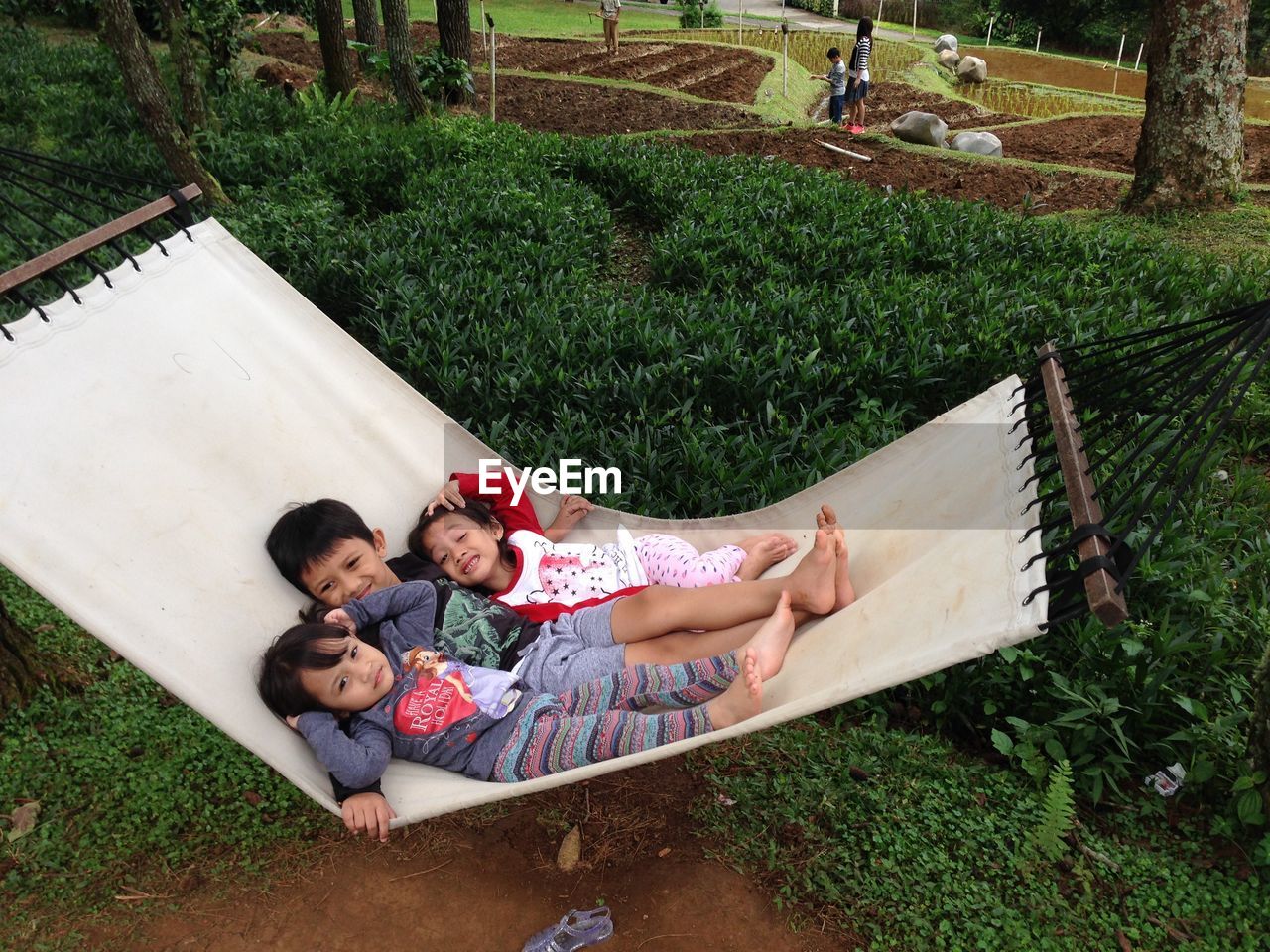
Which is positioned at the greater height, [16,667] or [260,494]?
[260,494]

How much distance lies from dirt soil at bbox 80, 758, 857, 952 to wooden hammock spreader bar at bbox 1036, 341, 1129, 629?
0.84 metres

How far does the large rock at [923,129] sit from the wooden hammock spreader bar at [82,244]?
788cm

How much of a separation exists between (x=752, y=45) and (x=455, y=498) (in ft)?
47.7

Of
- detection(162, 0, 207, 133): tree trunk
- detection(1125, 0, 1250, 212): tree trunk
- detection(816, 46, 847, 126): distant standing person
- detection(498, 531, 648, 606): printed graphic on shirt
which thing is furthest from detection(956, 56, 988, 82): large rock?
detection(498, 531, 648, 606): printed graphic on shirt

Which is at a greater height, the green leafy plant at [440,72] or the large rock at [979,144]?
the green leafy plant at [440,72]

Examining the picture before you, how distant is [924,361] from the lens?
3367 millimetres

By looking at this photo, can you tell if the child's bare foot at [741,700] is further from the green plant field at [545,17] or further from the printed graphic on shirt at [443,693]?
the green plant field at [545,17]

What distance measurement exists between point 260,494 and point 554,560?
690 millimetres

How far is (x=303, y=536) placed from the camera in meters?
2.05

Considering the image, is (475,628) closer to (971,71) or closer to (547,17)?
(971,71)

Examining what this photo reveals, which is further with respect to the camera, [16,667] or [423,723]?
[16,667]

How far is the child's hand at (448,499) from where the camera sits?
2336mm

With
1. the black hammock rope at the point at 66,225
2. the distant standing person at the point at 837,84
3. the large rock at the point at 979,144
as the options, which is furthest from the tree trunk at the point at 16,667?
the distant standing person at the point at 837,84
